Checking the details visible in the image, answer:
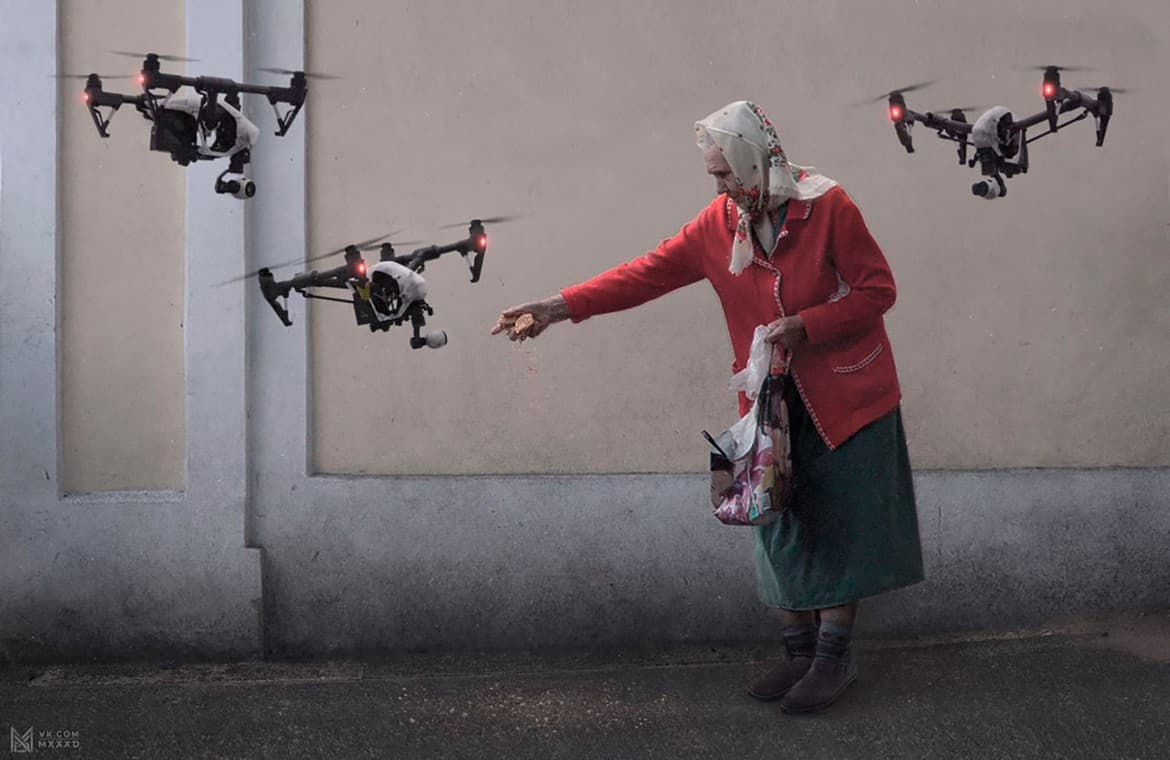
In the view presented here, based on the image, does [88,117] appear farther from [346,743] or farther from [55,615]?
[346,743]

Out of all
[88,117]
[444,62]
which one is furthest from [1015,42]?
[88,117]

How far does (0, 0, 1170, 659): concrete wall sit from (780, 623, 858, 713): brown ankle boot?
1072mm

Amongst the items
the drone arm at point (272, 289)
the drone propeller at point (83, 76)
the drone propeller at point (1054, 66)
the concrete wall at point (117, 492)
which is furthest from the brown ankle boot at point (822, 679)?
the drone propeller at point (83, 76)

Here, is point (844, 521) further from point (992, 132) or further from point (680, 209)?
point (680, 209)

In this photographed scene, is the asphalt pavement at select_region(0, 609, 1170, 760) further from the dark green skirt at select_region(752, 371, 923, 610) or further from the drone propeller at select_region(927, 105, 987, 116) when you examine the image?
the drone propeller at select_region(927, 105, 987, 116)

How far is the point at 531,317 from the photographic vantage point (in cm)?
389

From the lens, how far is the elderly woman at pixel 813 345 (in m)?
3.72

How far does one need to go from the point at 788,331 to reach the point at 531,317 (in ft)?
2.51

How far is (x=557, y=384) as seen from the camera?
16.3 feet

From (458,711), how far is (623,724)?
1.83 feet

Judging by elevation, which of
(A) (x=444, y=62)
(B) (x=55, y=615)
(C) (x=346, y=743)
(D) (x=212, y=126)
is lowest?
(C) (x=346, y=743)

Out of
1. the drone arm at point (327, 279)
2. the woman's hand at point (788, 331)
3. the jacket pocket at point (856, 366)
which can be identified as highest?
the drone arm at point (327, 279)

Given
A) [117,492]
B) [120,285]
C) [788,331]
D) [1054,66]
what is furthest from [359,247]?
[1054,66]

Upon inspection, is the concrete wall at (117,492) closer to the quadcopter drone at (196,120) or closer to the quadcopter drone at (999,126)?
the quadcopter drone at (196,120)
